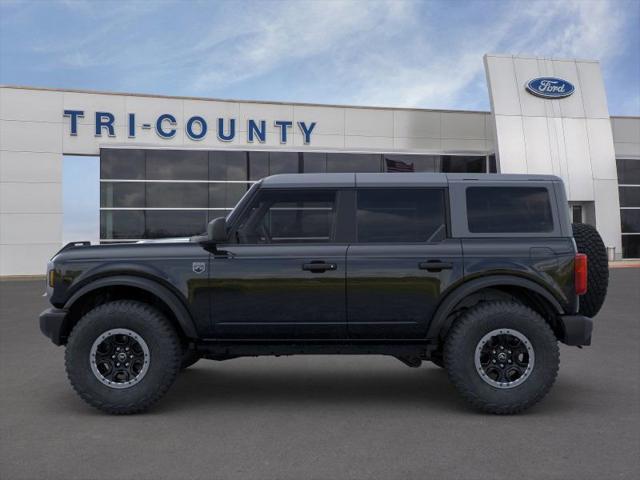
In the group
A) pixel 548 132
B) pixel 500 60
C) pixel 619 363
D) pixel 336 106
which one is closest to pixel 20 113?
pixel 336 106

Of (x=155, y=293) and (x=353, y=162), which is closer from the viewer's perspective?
(x=155, y=293)

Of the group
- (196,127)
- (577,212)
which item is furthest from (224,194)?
(577,212)

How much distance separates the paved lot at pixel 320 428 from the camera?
3.65 meters

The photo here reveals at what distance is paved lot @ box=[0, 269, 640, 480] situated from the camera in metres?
3.65

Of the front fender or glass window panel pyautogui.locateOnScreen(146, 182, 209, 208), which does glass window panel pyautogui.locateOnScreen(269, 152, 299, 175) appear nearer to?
glass window panel pyautogui.locateOnScreen(146, 182, 209, 208)

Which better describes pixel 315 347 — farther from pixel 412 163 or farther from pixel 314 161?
pixel 412 163

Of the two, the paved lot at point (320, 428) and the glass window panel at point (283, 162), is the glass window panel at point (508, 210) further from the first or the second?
the glass window panel at point (283, 162)

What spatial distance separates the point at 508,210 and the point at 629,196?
27036mm

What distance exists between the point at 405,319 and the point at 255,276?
127 centimetres

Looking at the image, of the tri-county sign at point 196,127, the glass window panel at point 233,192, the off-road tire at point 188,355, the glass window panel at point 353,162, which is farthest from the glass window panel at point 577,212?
the off-road tire at point 188,355

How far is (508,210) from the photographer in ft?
16.7

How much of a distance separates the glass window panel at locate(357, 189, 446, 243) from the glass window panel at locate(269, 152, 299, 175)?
21.1m

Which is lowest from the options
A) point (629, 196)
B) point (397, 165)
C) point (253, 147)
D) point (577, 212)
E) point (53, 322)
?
point (53, 322)

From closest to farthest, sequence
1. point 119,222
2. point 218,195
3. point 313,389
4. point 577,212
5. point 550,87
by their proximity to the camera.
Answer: point 313,389 → point 119,222 → point 218,195 → point 550,87 → point 577,212
